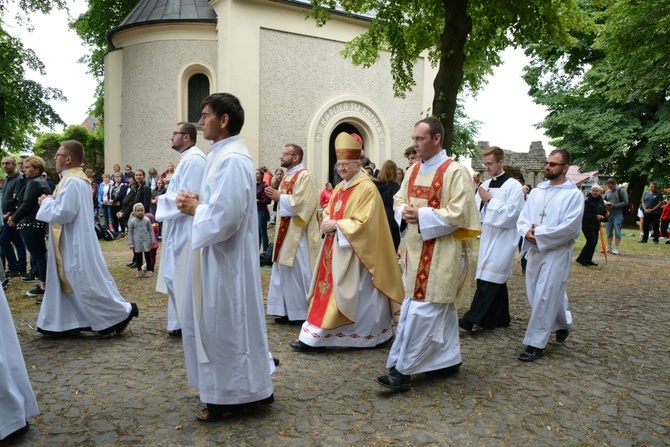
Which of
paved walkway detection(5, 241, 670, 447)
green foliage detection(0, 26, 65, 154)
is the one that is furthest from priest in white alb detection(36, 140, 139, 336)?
green foliage detection(0, 26, 65, 154)

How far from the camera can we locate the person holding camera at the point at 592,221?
1152 centimetres

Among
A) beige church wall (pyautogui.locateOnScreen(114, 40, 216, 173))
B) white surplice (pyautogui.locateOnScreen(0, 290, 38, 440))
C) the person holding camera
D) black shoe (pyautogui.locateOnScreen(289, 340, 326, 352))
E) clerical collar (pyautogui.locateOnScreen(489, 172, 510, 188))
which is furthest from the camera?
beige church wall (pyautogui.locateOnScreen(114, 40, 216, 173))

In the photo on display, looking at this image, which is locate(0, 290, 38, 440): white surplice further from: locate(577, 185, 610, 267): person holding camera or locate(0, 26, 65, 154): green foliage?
locate(0, 26, 65, 154): green foliage

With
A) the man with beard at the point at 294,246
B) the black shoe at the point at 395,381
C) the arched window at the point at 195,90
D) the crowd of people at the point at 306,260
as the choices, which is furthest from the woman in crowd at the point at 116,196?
the black shoe at the point at 395,381

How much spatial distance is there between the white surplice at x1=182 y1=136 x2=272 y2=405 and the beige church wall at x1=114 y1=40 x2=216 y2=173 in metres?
14.6

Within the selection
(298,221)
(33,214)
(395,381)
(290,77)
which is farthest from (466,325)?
(290,77)

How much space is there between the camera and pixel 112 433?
140 inches

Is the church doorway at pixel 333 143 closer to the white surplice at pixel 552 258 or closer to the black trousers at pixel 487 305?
the black trousers at pixel 487 305

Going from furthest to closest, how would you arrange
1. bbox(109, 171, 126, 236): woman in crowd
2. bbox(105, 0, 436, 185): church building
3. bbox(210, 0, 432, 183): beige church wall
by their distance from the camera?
bbox(105, 0, 436, 185): church building
bbox(210, 0, 432, 183): beige church wall
bbox(109, 171, 126, 236): woman in crowd

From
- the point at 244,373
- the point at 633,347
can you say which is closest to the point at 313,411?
the point at 244,373

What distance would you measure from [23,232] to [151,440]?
5.28m

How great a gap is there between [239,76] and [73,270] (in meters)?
12.4

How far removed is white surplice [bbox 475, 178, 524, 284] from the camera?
19.7ft

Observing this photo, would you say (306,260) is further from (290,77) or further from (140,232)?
(290,77)
